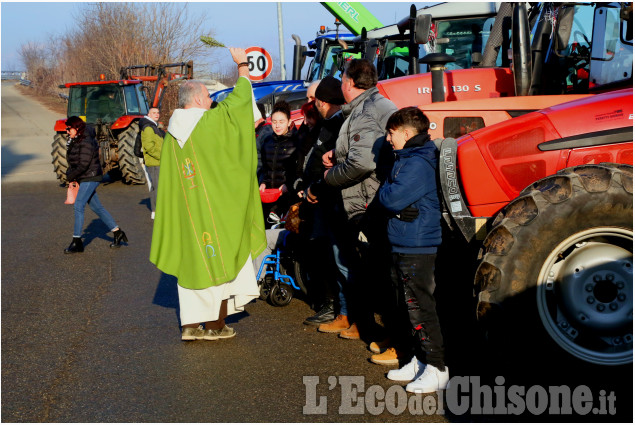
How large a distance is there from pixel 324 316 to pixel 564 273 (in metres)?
2.46

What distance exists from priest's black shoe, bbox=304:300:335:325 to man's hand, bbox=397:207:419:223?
6.42 ft

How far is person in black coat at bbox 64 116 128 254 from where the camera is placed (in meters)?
10.4

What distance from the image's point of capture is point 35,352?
599 centimetres

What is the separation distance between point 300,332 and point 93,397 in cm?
187

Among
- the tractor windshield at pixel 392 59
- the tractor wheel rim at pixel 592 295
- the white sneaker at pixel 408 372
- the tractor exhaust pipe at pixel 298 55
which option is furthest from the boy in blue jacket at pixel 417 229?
the tractor exhaust pipe at pixel 298 55

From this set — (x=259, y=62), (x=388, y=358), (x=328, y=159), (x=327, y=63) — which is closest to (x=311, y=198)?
(x=328, y=159)

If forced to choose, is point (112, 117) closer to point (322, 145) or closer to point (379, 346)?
point (322, 145)

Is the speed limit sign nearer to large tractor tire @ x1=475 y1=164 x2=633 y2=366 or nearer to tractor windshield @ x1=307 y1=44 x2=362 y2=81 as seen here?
tractor windshield @ x1=307 y1=44 x2=362 y2=81

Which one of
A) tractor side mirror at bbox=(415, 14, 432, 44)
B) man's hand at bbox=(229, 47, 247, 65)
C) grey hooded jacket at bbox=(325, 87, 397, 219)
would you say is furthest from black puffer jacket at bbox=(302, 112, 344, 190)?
tractor side mirror at bbox=(415, 14, 432, 44)

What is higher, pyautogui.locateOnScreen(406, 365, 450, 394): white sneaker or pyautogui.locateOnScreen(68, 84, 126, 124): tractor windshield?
pyautogui.locateOnScreen(68, 84, 126, 124): tractor windshield

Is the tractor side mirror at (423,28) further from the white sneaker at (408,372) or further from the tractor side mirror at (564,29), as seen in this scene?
the white sneaker at (408,372)

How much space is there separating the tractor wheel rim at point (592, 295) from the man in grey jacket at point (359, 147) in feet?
4.43

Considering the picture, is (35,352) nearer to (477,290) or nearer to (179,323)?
(179,323)

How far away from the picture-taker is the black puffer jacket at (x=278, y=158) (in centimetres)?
752
